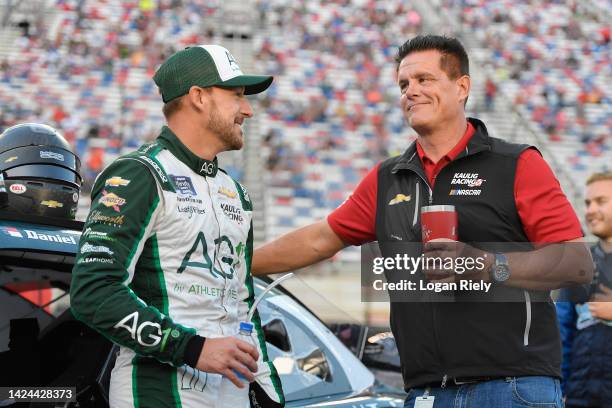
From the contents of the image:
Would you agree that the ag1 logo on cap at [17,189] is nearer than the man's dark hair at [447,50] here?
No

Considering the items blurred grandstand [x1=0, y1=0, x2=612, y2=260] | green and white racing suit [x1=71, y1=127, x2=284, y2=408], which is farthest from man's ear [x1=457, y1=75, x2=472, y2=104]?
blurred grandstand [x1=0, y1=0, x2=612, y2=260]

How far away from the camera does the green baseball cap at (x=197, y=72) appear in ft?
8.74

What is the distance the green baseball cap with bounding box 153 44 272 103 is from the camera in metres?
2.66

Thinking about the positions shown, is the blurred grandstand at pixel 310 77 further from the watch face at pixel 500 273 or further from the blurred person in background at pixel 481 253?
the watch face at pixel 500 273

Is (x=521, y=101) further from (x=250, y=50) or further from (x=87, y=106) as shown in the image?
(x=87, y=106)

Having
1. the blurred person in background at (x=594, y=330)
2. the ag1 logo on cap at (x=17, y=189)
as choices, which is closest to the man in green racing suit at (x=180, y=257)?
the ag1 logo on cap at (x=17, y=189)

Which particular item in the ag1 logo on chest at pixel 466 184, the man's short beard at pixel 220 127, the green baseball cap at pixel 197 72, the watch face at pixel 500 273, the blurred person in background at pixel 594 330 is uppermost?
the green baseball cap at pixel 197 72

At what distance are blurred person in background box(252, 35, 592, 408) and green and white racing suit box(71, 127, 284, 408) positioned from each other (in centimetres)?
55

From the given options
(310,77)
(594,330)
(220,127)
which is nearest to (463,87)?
(220,127)

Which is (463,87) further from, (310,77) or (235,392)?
(310,77)

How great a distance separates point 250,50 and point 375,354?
2308cm

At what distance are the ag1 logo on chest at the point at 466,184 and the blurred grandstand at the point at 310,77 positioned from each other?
49.2 ft

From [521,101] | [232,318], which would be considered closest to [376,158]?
[521,101]

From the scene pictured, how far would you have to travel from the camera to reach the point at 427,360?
2732 mm
